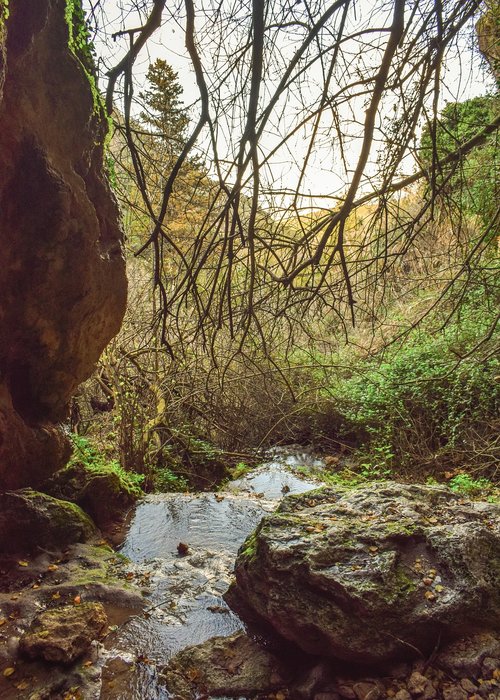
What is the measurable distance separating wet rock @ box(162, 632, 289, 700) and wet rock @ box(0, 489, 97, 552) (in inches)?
70.0

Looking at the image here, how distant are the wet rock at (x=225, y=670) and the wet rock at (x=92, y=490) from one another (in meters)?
2.40

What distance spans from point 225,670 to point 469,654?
→ 138 centimetres

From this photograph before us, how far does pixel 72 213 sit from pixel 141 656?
2.98 meters

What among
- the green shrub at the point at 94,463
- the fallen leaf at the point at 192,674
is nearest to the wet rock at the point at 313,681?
the fallen leaf at the point at 192,674

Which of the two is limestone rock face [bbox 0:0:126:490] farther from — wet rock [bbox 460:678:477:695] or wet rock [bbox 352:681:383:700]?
wet rock [bbox 460:678:477:695]

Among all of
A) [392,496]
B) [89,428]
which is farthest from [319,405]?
[392,496]

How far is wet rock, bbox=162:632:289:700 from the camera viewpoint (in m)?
2.69

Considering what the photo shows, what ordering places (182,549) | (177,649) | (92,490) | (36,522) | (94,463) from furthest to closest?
(94,463)
(92,490)
(182,549)
(36,522)
(177,649)

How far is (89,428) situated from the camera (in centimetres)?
716

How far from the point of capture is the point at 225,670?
9.24 ft

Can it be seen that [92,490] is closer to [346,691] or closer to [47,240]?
[47,240]

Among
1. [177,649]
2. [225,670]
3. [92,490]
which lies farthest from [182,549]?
[225,670]

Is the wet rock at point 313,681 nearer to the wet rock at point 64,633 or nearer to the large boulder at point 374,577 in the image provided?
the large boulder at point 374,577

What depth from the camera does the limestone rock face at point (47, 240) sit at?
9.89 ft
